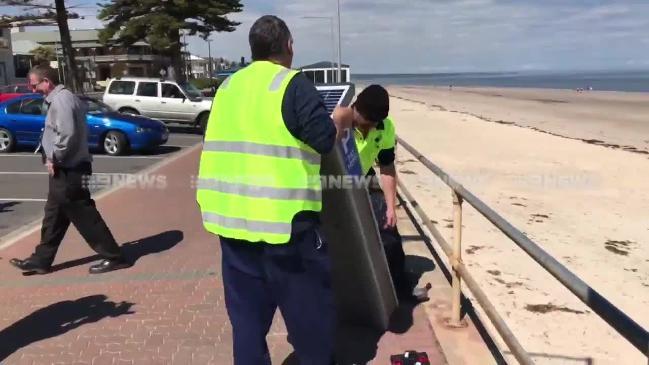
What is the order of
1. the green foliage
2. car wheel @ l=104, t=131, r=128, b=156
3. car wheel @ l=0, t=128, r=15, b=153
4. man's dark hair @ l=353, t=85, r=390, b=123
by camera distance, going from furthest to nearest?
the green foliage, car wheel @ l=0, t=128, r=15, b=153, car wheel @ l=104, t=131, r=128, b=156, man's dark hair @ l=353, t=85, r=390, b=123

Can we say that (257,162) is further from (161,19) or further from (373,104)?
(161,19)

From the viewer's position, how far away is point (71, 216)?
533 centimetres

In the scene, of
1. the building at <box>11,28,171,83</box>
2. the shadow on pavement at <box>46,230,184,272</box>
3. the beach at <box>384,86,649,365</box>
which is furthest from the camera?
the building at <box>11,28,171,83</box>

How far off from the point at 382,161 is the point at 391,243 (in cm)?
55

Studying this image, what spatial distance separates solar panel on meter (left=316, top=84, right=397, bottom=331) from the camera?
3.28 meters

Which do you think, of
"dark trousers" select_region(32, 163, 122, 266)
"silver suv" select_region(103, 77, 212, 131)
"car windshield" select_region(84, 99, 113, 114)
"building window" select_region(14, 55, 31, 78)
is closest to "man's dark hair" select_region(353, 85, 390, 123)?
"dark trousers" select_region(32, 163, 122, 266)

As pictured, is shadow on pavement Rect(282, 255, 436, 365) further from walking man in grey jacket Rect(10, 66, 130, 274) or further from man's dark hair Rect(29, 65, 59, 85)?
man's dark hair Rect(29, 65, 59, 85)

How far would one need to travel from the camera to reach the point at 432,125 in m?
24.9

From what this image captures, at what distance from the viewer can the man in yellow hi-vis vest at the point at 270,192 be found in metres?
2.50

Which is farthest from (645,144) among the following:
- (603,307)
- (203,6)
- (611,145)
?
(203,6)

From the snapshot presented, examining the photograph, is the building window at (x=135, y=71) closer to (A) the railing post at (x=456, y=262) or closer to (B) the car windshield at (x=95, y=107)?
(B) the car windshield at (x=95, y=107)

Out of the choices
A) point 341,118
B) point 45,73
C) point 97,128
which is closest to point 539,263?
point 341,118

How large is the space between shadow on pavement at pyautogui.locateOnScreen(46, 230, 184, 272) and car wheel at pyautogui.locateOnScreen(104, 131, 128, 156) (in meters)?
7.78

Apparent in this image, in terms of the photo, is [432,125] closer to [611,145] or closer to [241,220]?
[611,145]
